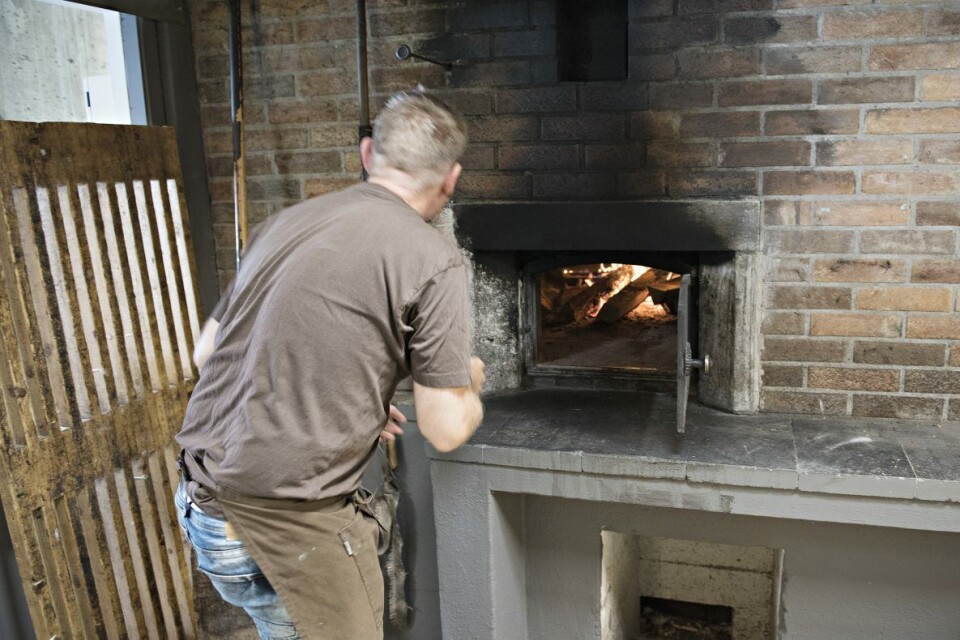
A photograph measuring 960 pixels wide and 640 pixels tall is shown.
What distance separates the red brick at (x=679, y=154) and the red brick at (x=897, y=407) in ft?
2.61

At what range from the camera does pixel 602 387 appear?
2.59m

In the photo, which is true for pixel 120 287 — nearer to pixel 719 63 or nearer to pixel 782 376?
pixel 719 63

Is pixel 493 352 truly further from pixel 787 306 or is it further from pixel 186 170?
pixel 186 170

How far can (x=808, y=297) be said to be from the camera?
2.21 meters

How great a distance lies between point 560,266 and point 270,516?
4.33 ft

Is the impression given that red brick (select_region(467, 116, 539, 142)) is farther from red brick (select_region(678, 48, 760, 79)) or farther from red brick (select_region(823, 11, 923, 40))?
red brick (select_region(823, 11, 923, 40))

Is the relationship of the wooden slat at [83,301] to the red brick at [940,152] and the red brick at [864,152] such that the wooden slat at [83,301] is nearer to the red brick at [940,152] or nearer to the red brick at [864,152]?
the red brick at [864,152]

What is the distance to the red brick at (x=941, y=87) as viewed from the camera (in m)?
2.00

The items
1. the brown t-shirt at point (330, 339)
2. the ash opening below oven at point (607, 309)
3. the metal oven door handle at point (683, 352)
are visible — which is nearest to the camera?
the brown t-shirt at point (330, 339)

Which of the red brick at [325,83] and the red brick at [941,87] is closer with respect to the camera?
the red brick at [941,87]

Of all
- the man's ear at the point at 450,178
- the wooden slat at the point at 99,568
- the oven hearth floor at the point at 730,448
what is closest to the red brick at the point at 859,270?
the oven hearth floor at the point at 730,448

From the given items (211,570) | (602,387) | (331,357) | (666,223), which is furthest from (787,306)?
(211,570)

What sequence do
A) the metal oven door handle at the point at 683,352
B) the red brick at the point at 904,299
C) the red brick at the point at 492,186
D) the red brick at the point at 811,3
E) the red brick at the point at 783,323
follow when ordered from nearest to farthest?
the metal oven door handle at the point at 683,352 < the red brick at the point at 811,3 < the red brick at the point at 904,299 < the red brick at the point at 783,323 < the red brick at the point at 492,186

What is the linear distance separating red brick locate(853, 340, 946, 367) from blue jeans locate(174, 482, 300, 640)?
164 centimetres
